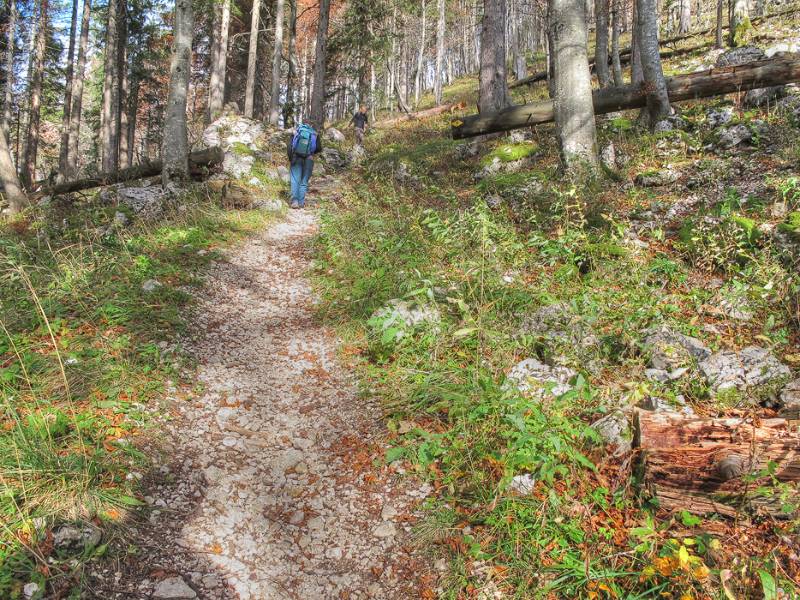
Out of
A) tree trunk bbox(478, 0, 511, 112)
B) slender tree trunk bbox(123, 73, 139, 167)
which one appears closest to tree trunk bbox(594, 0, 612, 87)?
tree trunk bbox(478, 0, 511, 112)

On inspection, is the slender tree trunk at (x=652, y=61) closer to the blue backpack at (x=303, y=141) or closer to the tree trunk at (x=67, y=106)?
the blue backpack at (x=303, y=141)

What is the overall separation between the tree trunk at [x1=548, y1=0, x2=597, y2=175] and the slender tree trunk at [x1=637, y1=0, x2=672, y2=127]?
125 inches

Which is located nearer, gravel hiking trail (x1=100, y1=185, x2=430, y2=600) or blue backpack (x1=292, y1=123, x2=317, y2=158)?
gravel hiking trail (x1=100, y1=185, x2=430, y2=600)

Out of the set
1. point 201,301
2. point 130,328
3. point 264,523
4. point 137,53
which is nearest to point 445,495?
point 264,523

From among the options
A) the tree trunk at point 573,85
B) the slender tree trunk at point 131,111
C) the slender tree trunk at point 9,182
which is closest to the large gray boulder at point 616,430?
the tree trunk at point 573,85

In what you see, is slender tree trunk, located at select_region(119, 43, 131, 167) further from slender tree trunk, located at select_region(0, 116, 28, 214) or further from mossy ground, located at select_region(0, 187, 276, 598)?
mossy ground, located at select_region(0, 187, 276, 598)

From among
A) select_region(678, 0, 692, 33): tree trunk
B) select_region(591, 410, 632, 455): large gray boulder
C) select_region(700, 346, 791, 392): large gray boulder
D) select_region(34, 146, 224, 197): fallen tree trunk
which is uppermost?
select_region(678, 0, 692, 33): tree trunk

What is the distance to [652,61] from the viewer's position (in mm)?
9367

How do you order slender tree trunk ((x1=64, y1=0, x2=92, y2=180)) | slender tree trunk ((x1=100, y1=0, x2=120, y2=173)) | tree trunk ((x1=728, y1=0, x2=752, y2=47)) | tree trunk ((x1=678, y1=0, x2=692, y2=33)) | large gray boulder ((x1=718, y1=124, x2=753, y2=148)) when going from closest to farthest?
large gray boulder ((x1=718, y1=124, x2=753, y2=148)) → tree trunk ((x1=728, y1=0, x2=752, y2=47)) → slender tree trunk ((x1=100, y1=0, x2=120, y2=173)) → slender tree trunk ((x1=64, y1=0, x2=92, y2=180)) → tree trunk ((x1=678, y1=0, x2=692, y2=33))

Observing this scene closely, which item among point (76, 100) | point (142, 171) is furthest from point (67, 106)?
point (142, 171)

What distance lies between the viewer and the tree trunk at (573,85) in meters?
7.05

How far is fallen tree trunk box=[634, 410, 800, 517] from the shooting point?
2.50 meters

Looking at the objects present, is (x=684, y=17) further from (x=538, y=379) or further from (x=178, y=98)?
(x=538, y=379)

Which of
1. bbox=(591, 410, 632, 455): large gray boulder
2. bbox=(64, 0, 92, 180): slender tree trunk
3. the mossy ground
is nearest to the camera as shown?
the mossy ground
